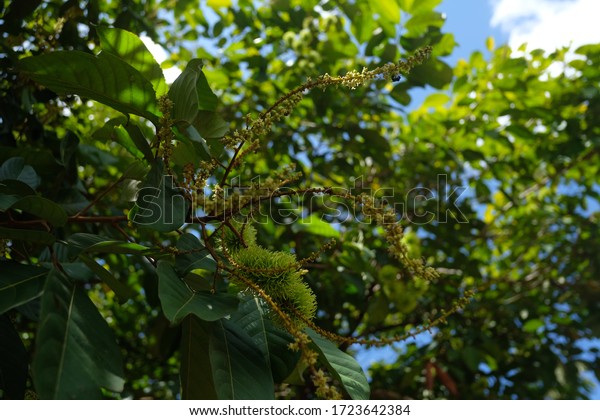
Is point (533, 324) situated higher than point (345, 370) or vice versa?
point (533, 324)

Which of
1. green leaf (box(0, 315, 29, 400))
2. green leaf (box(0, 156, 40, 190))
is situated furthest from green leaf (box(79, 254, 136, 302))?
green leaf (box(0, 156, 40, 190))

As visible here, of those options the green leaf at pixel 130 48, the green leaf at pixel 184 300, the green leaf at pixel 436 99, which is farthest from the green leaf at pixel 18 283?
the green leaf at pixel 436 99

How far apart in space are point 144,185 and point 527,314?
10.9 feet

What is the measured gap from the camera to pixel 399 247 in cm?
99

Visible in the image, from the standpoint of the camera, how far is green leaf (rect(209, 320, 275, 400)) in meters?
1.08

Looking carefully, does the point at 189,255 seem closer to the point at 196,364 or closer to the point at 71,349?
the point at 196,364

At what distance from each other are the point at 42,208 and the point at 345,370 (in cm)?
75

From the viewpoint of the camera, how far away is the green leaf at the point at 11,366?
1.18m

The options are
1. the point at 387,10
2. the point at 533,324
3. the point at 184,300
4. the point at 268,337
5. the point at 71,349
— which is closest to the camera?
the point at 71,349

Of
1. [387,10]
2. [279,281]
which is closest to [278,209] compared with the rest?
[387,10]

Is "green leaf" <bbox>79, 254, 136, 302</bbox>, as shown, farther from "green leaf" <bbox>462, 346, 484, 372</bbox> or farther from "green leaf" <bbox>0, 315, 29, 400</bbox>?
"green leaf" <bbox>462, 346, 484, 372</bbox>

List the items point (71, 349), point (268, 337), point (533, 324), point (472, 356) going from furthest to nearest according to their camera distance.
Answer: point (533, 324), point (472, 356), point (268, 337), point (71, 349)

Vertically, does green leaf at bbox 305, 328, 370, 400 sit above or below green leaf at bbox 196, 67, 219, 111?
below

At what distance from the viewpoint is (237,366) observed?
112 centimetres
